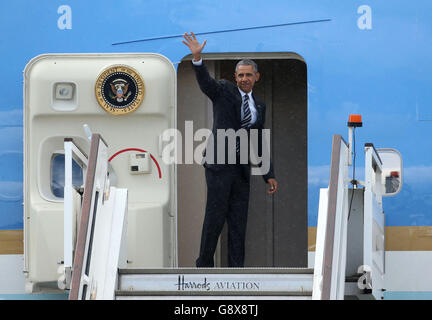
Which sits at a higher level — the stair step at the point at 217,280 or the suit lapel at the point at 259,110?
the suit lapel at the point at 259,110

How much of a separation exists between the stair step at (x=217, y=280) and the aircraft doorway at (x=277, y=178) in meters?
2.22

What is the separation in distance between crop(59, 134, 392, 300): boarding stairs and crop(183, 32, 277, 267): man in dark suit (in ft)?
2.71

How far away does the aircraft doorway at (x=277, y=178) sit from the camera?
8.08m

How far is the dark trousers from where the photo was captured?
6.52 m

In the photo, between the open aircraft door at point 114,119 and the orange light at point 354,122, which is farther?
the open aircraft door at point 114,119

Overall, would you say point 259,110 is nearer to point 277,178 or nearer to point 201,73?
point 201,73

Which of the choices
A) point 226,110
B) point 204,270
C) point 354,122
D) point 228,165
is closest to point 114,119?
point 226,110

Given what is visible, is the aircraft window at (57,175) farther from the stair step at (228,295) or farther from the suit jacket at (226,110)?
the stair step at (228,295)

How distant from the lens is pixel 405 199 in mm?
6918

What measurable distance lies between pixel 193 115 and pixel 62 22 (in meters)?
1.59

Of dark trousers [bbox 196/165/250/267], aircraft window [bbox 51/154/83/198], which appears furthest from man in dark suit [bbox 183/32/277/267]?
aircraft window [bbox 51/154/83/198]

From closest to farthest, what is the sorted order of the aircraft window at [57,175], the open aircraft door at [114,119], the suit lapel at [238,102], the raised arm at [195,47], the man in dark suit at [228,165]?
1. the raised arm at [195,47]
2. the man in dark suit at [228,165]
3. the suit lapel at [238,102]
4. the open aircraft door at [114,119]
5. the aircraft window at [57,175]

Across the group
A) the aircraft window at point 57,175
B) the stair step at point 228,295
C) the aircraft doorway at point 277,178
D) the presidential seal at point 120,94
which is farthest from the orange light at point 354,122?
the aircraft window at point 57,175

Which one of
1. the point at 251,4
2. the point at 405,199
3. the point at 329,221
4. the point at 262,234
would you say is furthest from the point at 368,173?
the point at 262,234
